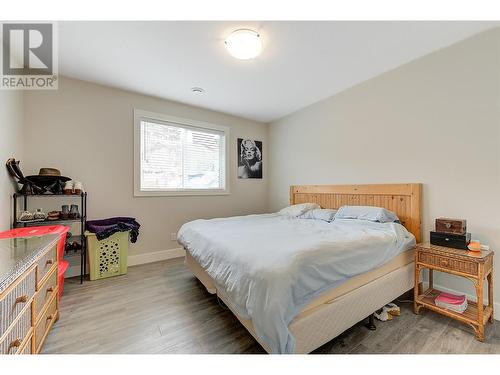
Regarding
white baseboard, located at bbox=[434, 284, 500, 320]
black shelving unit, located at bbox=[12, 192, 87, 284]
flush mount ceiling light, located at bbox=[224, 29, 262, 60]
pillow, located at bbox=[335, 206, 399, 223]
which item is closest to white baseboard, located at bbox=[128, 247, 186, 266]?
black shelving unit, located at bbox=[12, 192, 87, 284]

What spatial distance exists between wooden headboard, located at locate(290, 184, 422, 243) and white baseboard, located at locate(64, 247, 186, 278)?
2.29m

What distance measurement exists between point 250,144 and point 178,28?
2.56 m

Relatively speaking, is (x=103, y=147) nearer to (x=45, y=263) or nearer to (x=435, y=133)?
(x=45, y=263)

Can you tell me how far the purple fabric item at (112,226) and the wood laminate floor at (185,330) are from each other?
25.3 inches

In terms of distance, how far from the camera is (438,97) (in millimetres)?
2119

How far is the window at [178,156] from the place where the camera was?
125 inches

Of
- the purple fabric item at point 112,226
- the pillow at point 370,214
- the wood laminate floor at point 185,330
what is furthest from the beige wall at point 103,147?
the pillow at point 370,214

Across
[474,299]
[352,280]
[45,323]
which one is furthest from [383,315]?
[45,323]

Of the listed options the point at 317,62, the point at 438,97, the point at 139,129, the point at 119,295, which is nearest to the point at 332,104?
the point at 317,62

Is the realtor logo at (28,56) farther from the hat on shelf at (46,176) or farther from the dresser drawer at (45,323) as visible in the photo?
the dresser drawer at (45,323)

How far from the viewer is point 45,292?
143 centimetres

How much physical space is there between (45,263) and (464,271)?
3.03m

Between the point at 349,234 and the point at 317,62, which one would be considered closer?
the point at 349,234
